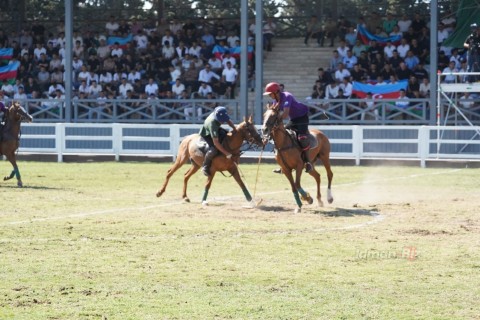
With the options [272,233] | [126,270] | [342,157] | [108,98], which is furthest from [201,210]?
[108,98]

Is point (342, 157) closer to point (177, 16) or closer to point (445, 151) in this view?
point (445, 151)

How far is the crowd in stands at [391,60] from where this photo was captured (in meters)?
33.9

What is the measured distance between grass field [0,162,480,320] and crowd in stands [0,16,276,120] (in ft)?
48.6

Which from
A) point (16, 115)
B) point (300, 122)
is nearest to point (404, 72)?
point (16, 115)

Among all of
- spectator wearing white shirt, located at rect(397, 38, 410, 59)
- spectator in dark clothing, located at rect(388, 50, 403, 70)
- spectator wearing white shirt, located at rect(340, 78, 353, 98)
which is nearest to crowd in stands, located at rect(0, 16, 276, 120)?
spectator wearing white shirt, located at rect(340, 78, 353, 98)

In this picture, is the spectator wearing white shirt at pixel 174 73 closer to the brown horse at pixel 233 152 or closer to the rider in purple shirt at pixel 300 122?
the brown horse at pixel 233 152

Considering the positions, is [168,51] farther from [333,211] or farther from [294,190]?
[333,211]

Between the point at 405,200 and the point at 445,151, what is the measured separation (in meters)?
10.5

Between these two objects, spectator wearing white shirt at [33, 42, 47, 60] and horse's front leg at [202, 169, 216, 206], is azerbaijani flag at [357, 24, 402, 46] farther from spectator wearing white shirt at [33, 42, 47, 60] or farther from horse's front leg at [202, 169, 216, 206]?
horse's front leg at [202, 169, 216, 206]

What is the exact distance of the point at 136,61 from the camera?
39375 millimetres

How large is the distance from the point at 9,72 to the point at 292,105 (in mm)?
24647

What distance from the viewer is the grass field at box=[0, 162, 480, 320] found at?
9.84 meters

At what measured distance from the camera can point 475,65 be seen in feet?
102

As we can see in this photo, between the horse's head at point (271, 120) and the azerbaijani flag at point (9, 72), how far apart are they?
81.6 feet
